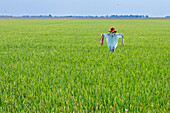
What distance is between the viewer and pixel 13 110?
3512 mm

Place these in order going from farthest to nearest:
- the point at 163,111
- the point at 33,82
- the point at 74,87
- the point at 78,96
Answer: the point at 33,82 → the point at 74,87 → the point at 78,96 → the point at 163,111

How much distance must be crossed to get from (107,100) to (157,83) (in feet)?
5.80

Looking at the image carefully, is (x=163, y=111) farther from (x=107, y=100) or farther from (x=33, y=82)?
(x=33, y=82)

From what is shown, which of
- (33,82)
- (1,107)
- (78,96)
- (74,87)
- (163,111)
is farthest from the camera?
Answer: (33,82)

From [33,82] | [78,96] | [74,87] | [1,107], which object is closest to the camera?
[1,107]

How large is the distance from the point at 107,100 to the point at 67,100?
815mm

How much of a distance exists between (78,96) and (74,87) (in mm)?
565

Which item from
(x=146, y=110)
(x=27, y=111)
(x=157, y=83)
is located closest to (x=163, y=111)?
(x=146, y=110)

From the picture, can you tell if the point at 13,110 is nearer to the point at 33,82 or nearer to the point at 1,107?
the point at 1,107

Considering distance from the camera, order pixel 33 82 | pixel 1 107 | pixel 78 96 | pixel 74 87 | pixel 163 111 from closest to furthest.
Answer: pixel 163 111 → pixel 1 107 → pixel 78 96 → pixel 74 87 → pixel 33 82

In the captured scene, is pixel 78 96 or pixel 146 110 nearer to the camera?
pixel 146 110

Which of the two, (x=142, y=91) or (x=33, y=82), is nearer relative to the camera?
(x=142, y=91)

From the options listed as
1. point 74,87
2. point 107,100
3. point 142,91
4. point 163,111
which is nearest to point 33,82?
point 74,87

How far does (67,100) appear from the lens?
152 inches
